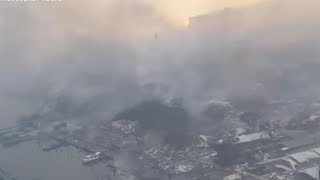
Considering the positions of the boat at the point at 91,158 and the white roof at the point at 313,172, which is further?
the boat at the point at 91,158

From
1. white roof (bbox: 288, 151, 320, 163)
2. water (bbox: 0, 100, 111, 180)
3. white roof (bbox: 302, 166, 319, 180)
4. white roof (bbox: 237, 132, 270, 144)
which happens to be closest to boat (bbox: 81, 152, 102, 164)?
water (bbox: 0, 100, 111, 180)

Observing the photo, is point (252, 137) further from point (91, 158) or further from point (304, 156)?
point (91, 158)

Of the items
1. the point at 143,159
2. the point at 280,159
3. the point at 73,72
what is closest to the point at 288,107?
the point at 280,159

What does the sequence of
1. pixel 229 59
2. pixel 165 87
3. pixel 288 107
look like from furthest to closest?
pixel 229 59
pixel 165 87
pixel 288 107

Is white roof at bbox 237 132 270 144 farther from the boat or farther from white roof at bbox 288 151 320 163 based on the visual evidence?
the boat

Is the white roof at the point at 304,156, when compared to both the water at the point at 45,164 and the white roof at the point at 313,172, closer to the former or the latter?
the white roof at the point at 313,172

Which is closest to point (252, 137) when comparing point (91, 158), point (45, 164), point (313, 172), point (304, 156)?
point (304, 156)

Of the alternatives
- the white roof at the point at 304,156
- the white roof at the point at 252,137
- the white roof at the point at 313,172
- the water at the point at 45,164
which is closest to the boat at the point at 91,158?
the water at the point at 45,164

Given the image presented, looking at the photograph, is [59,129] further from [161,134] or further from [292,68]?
[292,68]
